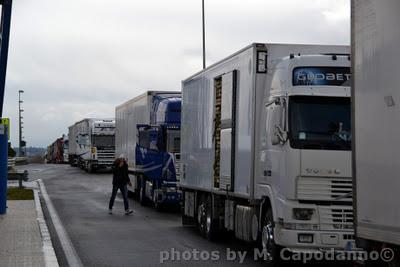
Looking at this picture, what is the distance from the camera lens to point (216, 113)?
14461 millimetres

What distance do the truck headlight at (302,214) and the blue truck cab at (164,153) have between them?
11410mm

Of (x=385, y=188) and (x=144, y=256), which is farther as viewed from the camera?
(x=144, y=256)

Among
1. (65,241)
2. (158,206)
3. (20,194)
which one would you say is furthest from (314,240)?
(20,194)

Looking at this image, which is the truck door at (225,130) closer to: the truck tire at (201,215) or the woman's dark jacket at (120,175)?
the truck tire at (201,215)

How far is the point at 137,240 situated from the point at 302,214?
5629mm

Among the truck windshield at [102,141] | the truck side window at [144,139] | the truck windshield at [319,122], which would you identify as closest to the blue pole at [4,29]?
the truck side window at [144,139]

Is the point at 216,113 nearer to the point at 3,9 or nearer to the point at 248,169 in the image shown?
the point at 248,169

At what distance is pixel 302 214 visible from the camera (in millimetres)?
10359

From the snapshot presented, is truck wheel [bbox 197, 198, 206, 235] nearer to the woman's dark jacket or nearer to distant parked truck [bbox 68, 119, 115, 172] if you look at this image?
the woman's dark jacket

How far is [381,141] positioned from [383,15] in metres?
1.13

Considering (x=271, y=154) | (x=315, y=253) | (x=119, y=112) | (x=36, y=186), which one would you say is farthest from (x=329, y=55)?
(x=36, y=186)

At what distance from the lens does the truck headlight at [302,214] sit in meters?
10.3

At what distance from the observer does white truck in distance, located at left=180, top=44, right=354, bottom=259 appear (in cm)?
1032

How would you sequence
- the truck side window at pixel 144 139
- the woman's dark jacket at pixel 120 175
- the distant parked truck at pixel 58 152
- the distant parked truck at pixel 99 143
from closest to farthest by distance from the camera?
the woman's dark jacket at pixel 120 175 → the truck side window at pixel 144 139 → the distant parked truck at pixel 99 143 → the distant parked truck at pixel 58 152
